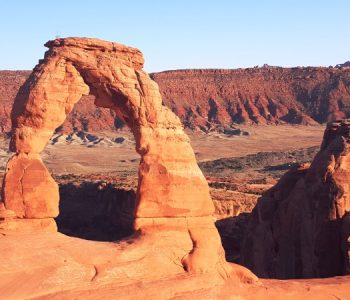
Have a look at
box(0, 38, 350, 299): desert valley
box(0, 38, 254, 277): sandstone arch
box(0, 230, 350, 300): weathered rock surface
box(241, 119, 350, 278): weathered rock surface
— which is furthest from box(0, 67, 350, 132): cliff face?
box(0, 230, 350, 300): weathered rock surface

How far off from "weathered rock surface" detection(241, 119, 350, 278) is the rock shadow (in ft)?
30.4

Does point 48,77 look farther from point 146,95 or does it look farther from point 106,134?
point 106,134

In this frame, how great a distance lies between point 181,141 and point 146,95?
4.48ft

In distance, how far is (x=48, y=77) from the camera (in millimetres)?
14266

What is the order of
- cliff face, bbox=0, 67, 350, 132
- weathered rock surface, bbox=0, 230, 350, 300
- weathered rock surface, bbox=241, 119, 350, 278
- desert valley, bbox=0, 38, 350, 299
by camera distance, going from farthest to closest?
cliff face, bbox=0, 67, 350, 132
weathered rock surface, bbox=241, 119, 350, 278
desert valley, bbox=0, 38, 350, 299
weathered rock surface, bbox=0, 230, 350, 300

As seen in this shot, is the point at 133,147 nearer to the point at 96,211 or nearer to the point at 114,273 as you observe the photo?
the point at 96,211

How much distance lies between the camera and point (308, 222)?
20344 mm

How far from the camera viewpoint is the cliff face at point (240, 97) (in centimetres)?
10850

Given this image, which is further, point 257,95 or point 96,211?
point 257,95

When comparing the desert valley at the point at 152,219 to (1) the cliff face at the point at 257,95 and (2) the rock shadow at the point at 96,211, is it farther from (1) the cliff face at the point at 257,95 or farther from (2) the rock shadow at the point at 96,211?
(1) the cliff face at the point at 257,95

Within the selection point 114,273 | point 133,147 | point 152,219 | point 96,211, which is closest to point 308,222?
point 152,219

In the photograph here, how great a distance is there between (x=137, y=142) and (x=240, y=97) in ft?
344

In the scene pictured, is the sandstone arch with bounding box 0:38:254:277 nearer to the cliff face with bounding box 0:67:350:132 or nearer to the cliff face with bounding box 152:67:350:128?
the cliff face with bounding box 0:67:350:132

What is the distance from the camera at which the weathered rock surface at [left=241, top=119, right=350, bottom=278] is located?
19.4 m
